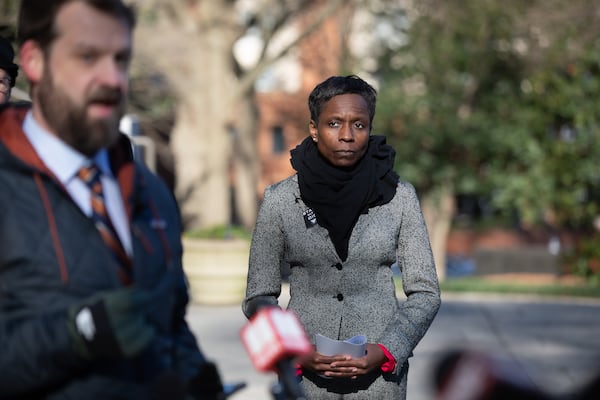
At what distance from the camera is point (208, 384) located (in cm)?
254

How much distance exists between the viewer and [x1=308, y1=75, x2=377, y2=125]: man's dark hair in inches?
157

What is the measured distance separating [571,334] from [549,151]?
14.4 meters

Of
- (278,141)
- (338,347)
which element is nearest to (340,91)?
(338,347)

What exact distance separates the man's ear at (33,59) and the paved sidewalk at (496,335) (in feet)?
20.1

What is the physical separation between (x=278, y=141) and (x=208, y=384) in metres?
39.5

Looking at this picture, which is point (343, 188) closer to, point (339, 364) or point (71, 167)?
point (339, 364)

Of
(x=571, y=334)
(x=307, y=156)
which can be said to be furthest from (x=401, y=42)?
(x=307, y=156)

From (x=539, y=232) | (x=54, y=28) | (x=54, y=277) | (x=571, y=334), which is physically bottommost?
(x=539, y=232)

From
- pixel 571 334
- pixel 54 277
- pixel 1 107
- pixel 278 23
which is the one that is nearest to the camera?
pixel 54 277

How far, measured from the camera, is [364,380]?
12.5 ft

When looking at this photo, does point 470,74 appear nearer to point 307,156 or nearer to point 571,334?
point 571,334

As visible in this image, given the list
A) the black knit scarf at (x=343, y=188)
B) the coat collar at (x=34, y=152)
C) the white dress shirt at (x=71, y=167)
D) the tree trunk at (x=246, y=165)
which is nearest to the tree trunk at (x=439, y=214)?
the tree trunk at (x=246, y=165)

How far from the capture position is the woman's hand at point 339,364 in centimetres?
359

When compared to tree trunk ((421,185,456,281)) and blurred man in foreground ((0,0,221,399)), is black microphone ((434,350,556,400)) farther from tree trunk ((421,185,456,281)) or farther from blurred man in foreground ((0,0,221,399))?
tree trunk ((421,185,456,281))
